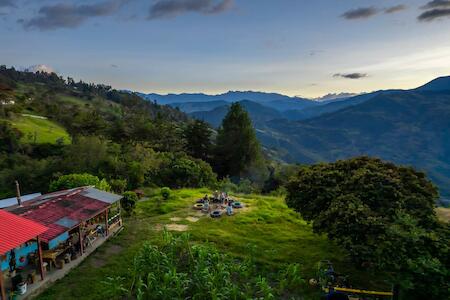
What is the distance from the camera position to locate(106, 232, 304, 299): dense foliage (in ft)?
45.0

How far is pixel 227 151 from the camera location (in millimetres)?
54656

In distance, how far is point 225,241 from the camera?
2066 cm

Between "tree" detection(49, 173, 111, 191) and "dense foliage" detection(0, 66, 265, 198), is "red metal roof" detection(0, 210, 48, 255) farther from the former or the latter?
"dense foliage" detection(0, 66, 265, 198)

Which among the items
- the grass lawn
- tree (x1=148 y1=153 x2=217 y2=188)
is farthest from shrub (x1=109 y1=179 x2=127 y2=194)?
tree (x1=148 y1=153 x2=217 y2=188)

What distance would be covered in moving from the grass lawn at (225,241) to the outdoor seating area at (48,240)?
668 millimetres

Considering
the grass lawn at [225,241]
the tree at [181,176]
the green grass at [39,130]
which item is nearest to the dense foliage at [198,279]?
the grass lawn at [225,241]

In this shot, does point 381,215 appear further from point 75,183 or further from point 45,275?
point 75,183

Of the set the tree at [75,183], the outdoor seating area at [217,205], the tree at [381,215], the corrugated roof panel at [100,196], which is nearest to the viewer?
the tree at [381,215]

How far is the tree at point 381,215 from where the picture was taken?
12156 millimetres

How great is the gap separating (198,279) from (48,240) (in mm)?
6463

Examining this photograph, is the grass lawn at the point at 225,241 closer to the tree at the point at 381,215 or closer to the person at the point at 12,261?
the person at the point at 12,261

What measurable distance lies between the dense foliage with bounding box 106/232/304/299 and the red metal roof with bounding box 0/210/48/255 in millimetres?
3533

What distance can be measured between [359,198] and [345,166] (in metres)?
3.74

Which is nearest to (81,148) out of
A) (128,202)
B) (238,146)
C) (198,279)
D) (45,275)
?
(128,202)
